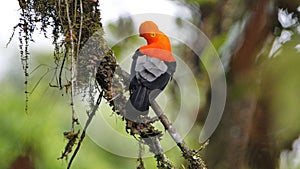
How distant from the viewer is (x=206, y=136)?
4.12 ft

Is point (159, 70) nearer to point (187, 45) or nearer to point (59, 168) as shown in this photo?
point (187, 45)

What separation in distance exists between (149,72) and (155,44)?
8 centimetres

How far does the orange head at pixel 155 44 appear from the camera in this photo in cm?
89

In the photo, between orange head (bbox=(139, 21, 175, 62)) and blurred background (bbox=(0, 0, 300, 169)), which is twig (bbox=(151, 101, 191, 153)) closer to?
orange head (bbox=(139, 21, 175, 62))

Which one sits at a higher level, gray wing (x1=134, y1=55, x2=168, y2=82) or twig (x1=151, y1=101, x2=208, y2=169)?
gray wing (x1=134, y1=55, x2=168, y2=82)

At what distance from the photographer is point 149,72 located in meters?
0.85

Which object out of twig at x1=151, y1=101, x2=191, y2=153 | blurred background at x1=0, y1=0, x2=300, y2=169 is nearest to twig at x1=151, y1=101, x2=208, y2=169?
twig at x1=151, y1=101, x2=191, y2=153

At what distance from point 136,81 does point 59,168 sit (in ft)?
3.28

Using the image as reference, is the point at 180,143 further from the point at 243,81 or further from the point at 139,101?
the point at 243,81

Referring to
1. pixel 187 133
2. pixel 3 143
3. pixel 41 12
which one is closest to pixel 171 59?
pixel 41 12

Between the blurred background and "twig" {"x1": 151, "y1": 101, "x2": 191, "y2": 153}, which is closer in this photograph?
"twig" {"x1": 151, "y1": 101, "x2": 191, "y2": 153}

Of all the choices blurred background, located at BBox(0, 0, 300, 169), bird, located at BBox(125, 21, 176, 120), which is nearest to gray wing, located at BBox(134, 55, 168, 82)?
bird, located at BBox(125, 21, 176, 120)

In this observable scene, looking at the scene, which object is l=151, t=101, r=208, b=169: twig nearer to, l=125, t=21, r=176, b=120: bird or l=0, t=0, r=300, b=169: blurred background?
l=125, t=21, r=176, b=120: bird

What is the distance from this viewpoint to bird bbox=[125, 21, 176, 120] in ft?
2.72
